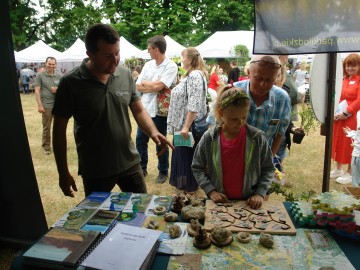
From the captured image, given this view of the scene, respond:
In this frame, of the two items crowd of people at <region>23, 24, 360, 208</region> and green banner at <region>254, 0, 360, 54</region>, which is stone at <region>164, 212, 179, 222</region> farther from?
green banner at <region>254, 0, 360, 54</region>

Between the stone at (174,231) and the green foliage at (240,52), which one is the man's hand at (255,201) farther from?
the green foliage at (240,52)

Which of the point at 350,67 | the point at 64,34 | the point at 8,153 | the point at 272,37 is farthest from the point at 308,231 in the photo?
the point at 64,34

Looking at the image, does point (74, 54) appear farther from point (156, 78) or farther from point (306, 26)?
point (306, 26)

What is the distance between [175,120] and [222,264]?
2.23m

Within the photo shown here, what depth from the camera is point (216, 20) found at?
22047mm

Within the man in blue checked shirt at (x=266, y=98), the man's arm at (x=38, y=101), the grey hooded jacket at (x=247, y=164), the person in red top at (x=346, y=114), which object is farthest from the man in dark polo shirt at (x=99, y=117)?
the man's arm at (x=38, y=101)

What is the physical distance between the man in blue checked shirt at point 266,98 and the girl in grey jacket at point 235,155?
307mm

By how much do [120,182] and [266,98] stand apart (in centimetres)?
111

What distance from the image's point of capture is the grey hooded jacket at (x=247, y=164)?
168 cm

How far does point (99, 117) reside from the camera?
1866 millimetres

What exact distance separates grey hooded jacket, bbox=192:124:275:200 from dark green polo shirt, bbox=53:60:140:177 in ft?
1.72

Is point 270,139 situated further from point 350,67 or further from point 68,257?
point 350,67

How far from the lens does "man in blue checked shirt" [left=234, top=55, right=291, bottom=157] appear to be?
1.88 meters

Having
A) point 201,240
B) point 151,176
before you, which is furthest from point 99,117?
point 151,176
